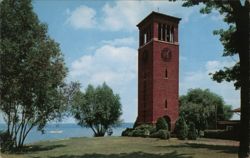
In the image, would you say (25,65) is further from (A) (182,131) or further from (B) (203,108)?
(B) (203,108)

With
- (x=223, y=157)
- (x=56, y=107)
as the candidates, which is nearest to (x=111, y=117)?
(x=56, y=107)

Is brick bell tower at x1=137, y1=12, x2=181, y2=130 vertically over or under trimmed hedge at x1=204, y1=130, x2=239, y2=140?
over

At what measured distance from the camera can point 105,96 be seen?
2677 inches

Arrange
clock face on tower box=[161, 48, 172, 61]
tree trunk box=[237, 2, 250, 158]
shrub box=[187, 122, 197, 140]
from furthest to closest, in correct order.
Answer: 1. clock face on tower box=[161, 48, 172, 61]
2. shrub box=[187, 122, 197, 140]
3. tree trunk box=[237, 2, 250, 158]

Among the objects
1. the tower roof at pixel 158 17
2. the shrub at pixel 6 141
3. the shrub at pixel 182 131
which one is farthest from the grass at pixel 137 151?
the tower roof at pixel 158 17

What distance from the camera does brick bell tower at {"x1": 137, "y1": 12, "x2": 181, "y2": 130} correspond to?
56.4 metres

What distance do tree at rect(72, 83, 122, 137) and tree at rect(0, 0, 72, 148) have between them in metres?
31.8

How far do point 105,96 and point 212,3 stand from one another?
47815 millimetres

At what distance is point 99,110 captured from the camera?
218 feet

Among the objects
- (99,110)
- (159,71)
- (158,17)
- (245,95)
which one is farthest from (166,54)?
Answer: (245,95)

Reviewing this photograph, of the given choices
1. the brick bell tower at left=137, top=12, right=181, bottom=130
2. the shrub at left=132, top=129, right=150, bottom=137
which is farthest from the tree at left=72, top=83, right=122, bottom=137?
the shrub at left=132, top=129, right=150, bottom=137

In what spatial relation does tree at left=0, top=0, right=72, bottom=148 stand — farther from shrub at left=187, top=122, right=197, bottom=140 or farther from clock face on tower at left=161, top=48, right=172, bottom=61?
clock face on tower at left=161, top=48, right=172, bottom=61

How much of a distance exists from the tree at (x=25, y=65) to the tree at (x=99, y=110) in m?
31.8

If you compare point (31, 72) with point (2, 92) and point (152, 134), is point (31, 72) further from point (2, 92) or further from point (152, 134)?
point (152, 134)
